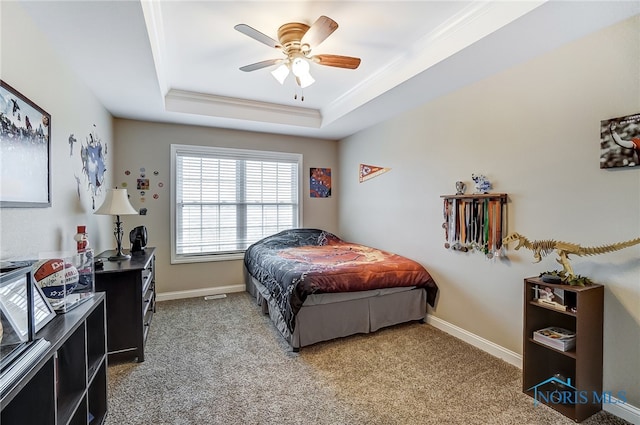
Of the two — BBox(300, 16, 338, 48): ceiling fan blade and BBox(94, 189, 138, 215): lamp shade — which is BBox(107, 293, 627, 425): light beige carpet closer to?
BBox(94, 189, 138, 215): lamp shade

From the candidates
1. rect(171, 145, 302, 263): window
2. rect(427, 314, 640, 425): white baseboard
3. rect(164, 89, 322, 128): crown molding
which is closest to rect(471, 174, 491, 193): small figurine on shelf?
rect(427, 314, 640, 425): white baseboard

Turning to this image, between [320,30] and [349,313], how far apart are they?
2241 mm

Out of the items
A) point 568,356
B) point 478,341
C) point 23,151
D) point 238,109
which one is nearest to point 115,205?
point 23,151

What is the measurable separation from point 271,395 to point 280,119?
3103 millimetres

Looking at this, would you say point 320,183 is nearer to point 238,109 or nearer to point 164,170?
point 238,109

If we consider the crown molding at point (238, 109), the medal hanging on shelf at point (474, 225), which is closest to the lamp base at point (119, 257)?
the crown molding at point (238, 109)

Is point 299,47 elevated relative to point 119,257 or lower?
elevated

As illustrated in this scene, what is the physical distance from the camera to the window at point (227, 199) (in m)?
4.08

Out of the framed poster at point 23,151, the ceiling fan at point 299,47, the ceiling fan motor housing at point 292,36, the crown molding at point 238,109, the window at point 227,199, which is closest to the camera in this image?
the framed poster at point 23,151

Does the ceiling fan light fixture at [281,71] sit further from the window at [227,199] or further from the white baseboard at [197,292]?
the white baseboard at [197,292]

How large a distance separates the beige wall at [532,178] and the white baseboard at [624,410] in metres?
0.06

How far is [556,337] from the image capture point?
188cm

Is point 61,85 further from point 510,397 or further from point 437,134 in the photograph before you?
point 510,397

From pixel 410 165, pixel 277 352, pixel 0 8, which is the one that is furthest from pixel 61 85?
pixel 410 165
